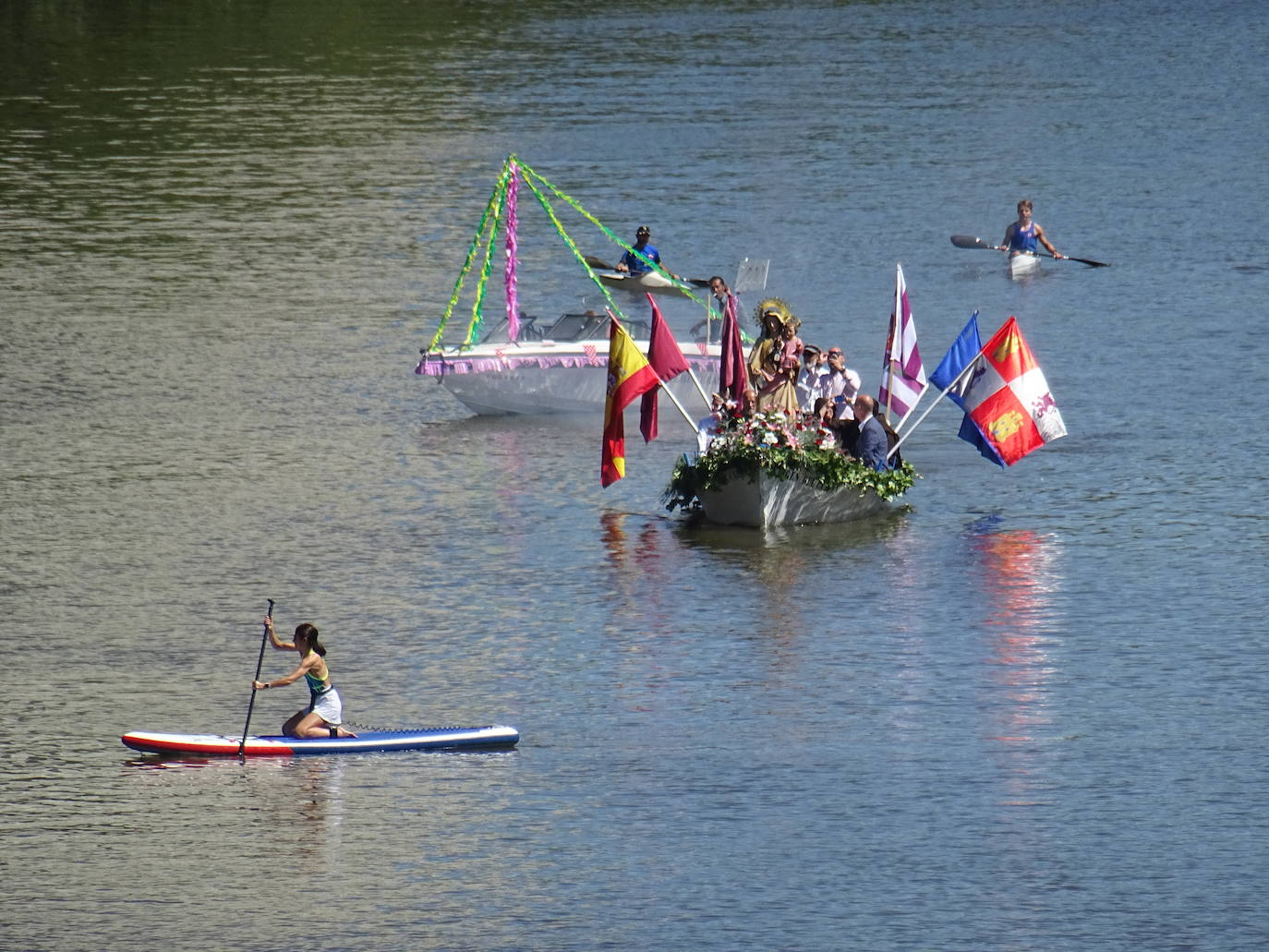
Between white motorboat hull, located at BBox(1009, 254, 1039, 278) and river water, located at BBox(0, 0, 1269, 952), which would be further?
white motorboat hull, located at BBox(1009, 254, 1039, 278)

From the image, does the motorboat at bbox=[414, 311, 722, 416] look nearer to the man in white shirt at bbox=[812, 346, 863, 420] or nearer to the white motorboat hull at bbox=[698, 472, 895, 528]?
the man in white shirt at bbox=[812, 346, 863, 420]

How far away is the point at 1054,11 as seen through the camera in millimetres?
109062

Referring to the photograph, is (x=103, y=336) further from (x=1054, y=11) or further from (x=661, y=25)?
(x=1054, y=11)

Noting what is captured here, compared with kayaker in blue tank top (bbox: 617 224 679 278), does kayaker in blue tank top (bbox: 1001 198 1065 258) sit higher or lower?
higher

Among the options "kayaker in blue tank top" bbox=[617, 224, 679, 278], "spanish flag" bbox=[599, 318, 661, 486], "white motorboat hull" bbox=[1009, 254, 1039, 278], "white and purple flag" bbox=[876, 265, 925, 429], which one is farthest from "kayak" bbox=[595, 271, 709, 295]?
"spanish flag" bbox=[599, 318, 661, 486]

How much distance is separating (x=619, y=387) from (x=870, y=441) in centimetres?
375

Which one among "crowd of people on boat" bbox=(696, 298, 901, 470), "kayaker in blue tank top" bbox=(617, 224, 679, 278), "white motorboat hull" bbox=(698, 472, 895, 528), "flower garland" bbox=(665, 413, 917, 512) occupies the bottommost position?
"white motorboat hull" bbox=(698, 472, 895, 528)

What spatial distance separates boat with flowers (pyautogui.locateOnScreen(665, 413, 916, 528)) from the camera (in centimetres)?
3359

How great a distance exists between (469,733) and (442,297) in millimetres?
29593

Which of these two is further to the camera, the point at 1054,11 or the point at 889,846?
the point at 1054,11

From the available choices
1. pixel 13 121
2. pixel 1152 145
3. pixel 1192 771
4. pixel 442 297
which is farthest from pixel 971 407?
pixel 13 121

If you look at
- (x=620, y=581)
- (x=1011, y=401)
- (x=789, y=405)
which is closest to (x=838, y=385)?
(x=789, y=405)

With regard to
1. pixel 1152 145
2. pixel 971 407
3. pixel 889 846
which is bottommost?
pixel 889 846

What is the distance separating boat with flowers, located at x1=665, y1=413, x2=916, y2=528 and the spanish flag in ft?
3.09
